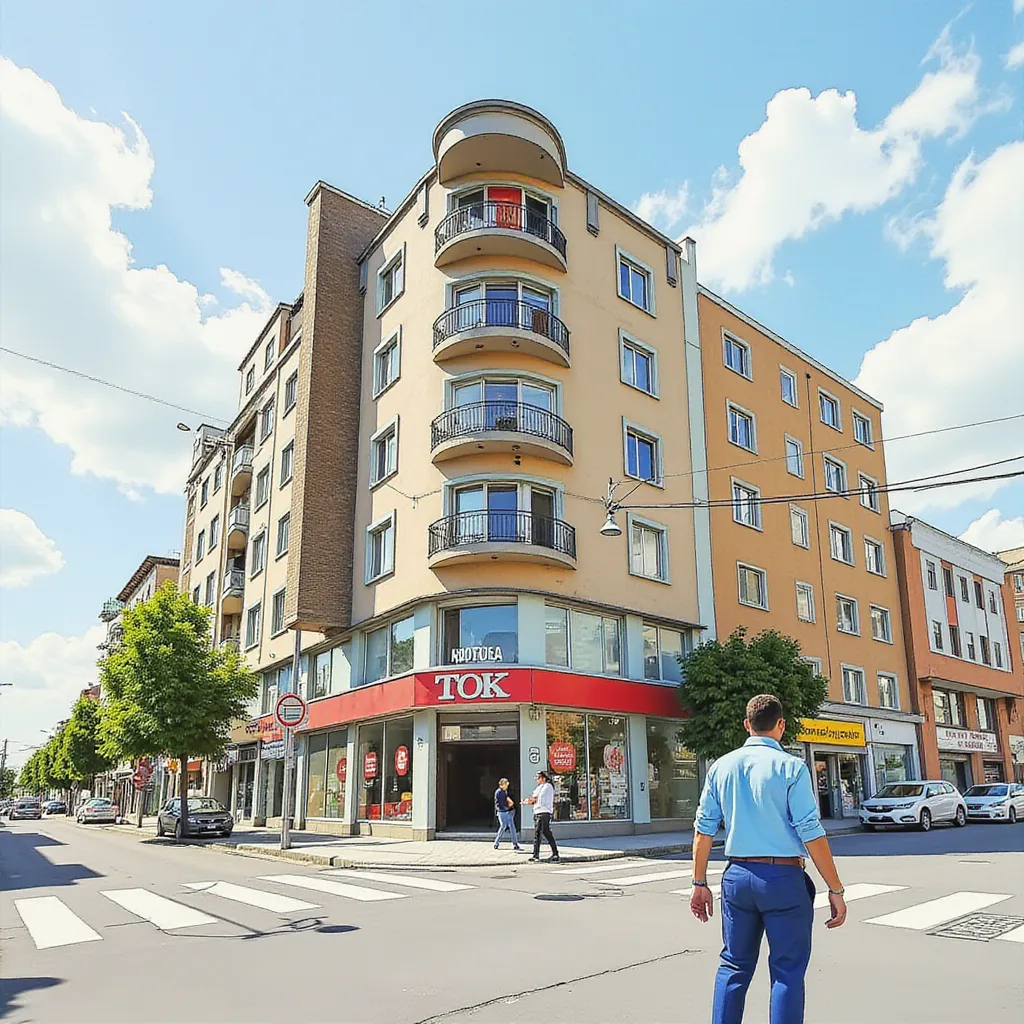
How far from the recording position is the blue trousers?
13.5ft

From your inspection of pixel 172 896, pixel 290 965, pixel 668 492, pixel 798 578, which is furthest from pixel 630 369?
pixel 290 965

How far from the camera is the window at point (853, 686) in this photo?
34.3 metres

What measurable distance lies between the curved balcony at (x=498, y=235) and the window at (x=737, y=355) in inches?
372

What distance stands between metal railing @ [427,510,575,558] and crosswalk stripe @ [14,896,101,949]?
12730 millimetres

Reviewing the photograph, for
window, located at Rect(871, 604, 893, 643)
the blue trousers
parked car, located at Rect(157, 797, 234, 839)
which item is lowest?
parked car, located at Rect(157, 797, 234, 839)

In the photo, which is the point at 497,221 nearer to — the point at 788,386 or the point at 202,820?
the point at 788,386

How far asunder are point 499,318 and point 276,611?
15.8 m

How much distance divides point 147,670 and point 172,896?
1809 centimetres

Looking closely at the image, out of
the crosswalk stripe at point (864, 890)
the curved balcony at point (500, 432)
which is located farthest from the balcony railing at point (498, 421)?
the crosswalk stripe at point (864, 890)

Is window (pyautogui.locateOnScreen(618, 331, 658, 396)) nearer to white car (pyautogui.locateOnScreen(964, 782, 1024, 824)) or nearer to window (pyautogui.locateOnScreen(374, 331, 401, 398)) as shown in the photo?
window (pyautogui.locateOnScreen(374, 331, 401, 398))

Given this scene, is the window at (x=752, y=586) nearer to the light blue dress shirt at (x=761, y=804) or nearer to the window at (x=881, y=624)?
the window at (x=881, y=624)

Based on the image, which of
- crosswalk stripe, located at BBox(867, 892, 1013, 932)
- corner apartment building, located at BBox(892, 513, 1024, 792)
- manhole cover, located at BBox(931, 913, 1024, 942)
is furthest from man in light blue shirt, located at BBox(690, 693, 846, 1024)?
corner apartment building, located at BBox(892, 513, 1024, 792)

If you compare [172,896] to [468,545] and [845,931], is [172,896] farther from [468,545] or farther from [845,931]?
[468,545]

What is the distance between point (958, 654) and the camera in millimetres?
41156
